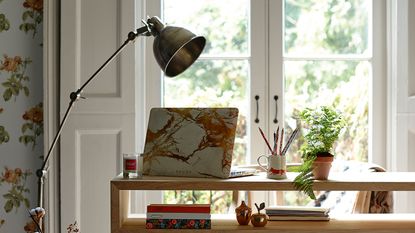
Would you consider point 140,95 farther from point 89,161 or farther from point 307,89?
point 307,89

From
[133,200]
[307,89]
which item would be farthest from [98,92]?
[307,89]

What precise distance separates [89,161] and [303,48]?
4.23 ft

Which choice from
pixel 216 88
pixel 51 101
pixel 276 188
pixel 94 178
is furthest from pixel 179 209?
pixel 216 88

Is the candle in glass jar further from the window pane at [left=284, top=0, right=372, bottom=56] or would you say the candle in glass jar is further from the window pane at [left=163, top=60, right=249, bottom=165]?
the window pane at [left=284, top=0, right=372, bottom=56]

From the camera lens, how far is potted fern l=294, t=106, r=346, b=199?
2.29 metres

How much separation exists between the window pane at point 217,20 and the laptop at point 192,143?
45.9 inches

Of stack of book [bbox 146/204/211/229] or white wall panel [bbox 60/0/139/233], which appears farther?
white wall panel [bbox 60/0/139/233]

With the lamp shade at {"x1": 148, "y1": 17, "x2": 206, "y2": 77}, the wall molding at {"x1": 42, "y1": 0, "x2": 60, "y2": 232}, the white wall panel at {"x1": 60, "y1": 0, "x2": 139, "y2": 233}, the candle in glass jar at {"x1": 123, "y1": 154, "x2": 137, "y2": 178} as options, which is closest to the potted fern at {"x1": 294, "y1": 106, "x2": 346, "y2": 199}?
the lamp shade at {"x1": 148, "y1": 17, "x2": 206, "y2": 77}

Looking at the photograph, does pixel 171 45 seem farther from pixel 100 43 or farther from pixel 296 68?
pixel 296 68

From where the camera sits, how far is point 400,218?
2449 mm

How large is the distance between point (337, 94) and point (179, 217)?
1.54 m

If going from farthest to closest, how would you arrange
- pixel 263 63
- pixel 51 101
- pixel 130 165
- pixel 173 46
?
pixel 263 63 → pixel 51 101 → pixel 130 165 → pixel 173 46

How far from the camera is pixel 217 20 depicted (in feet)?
11.5

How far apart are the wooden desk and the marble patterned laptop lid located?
0.15 ft
